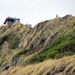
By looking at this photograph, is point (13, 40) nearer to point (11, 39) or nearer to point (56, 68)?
point (11, 39)

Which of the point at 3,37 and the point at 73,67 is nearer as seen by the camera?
the point at 73,67

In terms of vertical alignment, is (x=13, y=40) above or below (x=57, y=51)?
above

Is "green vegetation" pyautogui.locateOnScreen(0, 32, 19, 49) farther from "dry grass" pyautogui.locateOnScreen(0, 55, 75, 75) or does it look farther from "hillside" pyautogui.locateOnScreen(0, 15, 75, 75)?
"dry grass" pyautogui.locateOnScreen(0, 55, 75, 75)

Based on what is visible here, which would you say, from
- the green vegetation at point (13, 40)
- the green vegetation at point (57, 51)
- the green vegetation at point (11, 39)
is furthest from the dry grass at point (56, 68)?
the green vegetation at point (11, 39)

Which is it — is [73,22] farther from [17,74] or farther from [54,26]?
[17,74]

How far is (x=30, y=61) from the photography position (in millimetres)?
79250

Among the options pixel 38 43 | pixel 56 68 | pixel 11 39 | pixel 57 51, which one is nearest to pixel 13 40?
pixel 11 39

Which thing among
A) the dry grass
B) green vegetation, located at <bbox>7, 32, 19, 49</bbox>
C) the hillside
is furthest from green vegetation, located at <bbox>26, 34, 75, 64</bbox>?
green vegetation, located at <bbox>7, 32, 19, 49</bbox>

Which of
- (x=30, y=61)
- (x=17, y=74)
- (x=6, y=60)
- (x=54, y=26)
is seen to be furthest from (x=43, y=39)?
(x=17, y=74)

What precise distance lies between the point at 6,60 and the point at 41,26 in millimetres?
14170

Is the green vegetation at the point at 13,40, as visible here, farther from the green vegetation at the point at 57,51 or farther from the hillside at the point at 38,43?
the green vegetation at the point at 57,51

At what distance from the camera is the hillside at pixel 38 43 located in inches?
3009

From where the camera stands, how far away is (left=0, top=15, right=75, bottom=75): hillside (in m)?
76.4

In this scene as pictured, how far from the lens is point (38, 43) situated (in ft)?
328
